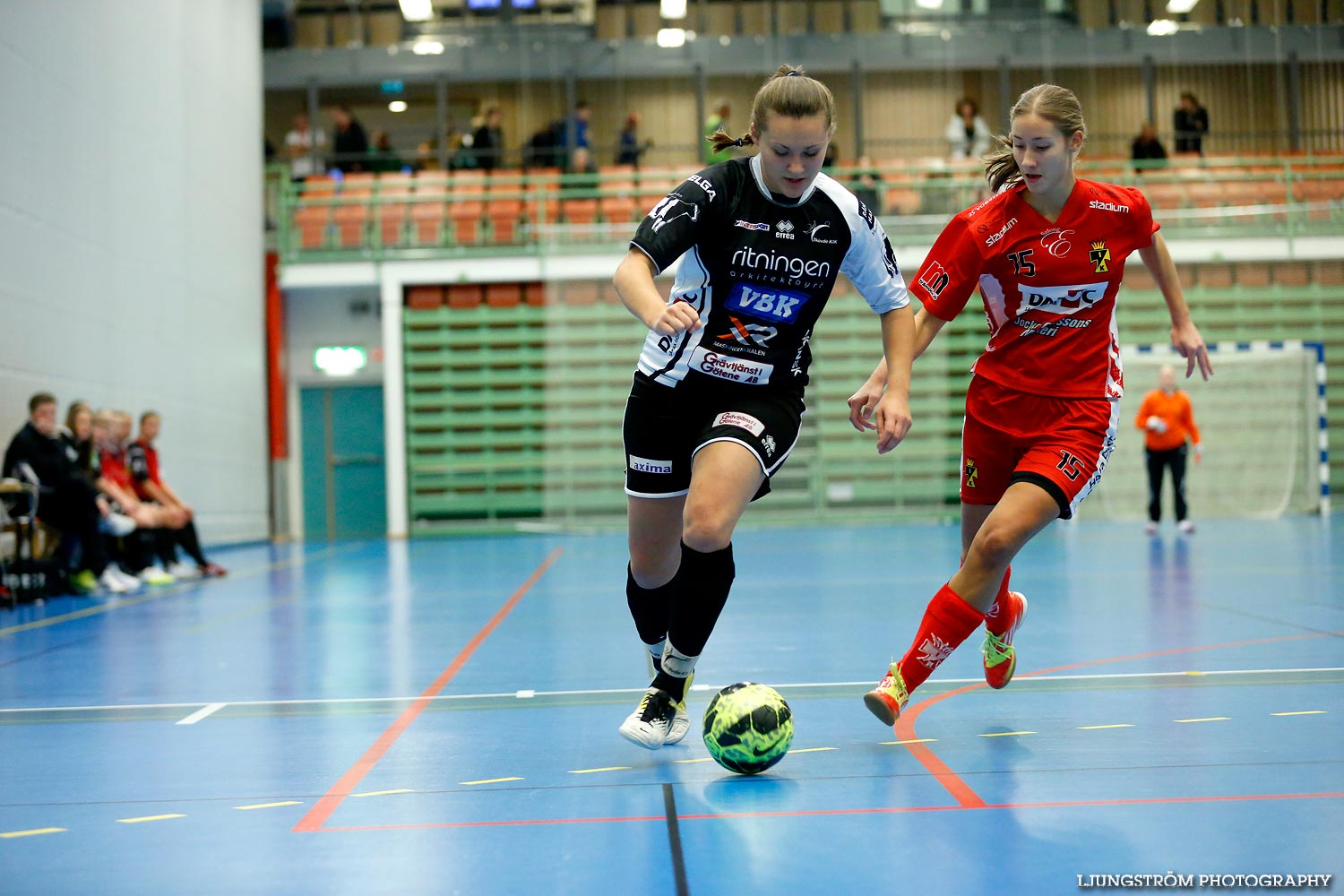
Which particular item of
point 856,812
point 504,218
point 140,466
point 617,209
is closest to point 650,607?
point 856,812

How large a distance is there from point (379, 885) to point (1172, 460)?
1330 cm

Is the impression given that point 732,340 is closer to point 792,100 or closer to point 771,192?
point 771,192

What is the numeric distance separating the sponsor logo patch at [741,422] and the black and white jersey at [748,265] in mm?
114

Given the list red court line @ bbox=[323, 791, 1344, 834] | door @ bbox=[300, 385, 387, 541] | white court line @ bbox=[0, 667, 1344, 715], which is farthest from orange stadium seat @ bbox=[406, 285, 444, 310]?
red court line @ bbox=[323, 791, 1344, 834]

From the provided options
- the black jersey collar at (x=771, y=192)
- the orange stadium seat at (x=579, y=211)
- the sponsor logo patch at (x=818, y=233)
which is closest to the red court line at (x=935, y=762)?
the sponsor logo patch at (x=818, y=233)

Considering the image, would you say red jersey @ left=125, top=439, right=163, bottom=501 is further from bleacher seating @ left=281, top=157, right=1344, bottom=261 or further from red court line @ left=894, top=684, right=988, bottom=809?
red court line @ left=894, top=684, right=988, bottom=809

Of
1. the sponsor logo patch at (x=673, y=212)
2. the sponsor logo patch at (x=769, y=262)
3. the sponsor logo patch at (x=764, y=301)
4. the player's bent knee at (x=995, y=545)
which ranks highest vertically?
the sponsor logo patch at (x=673, y=212)

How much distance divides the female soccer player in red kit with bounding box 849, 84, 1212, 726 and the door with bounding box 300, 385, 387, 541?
58.8 feet

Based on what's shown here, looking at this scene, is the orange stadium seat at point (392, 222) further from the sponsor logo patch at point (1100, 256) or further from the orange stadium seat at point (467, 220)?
the sponsor logo patch at point (1100, 256)

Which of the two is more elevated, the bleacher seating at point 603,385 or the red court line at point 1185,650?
the bleacher seating at point 603,385

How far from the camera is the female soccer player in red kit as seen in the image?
379 centimetres

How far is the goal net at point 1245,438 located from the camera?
17.8 metres

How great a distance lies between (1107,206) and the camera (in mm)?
3994

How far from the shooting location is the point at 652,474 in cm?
376
